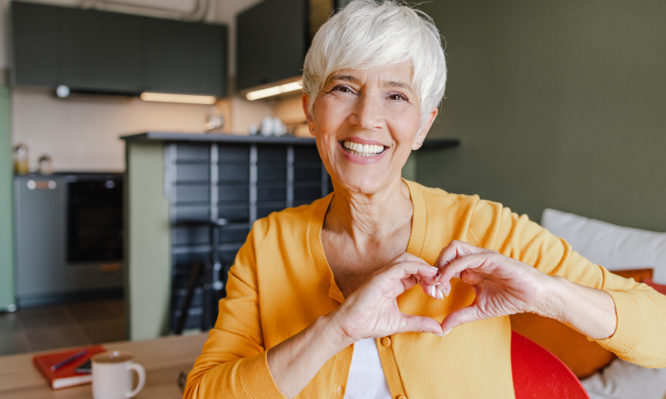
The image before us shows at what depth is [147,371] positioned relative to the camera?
1.16 metres

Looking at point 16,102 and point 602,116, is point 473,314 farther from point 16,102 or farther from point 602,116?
point 16,102

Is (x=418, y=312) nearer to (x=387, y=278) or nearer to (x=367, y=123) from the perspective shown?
(x=387, y=278)

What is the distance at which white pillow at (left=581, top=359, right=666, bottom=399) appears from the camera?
142cm

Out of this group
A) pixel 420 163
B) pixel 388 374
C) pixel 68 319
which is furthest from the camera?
pixel 68 319

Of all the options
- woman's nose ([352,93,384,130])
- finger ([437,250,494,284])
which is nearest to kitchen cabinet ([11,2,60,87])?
woman's nose ([352,93,384,130])

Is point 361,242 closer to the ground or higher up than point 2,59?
closer to the ground

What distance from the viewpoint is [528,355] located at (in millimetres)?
1042

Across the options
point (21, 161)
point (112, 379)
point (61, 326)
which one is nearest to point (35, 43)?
point (21, 161)

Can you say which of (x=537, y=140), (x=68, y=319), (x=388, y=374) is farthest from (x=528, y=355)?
(x=68, y=319)

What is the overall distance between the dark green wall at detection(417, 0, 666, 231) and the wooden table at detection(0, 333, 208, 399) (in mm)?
1917

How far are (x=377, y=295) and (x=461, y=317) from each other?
0.65 feet

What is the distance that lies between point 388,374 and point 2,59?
5.29 metres

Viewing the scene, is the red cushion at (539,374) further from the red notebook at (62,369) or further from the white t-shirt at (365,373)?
the red notebook at (62,369)

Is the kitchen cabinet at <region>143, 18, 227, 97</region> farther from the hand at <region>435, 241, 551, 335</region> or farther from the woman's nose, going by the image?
the hand at <region>435, 241, 551, 335</region>
